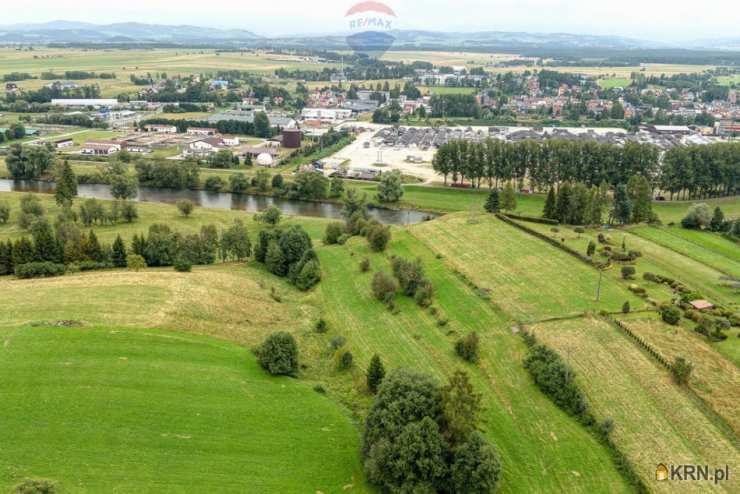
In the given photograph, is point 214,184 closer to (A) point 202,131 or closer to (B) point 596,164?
(A) point 202,131

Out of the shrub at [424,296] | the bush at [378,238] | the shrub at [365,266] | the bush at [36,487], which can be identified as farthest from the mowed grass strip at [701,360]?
the bush at [36,487]

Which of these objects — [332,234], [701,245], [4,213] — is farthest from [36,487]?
[701,245]

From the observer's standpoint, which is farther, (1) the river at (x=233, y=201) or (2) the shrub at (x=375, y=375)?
(1) the river at (x=233, y=201)

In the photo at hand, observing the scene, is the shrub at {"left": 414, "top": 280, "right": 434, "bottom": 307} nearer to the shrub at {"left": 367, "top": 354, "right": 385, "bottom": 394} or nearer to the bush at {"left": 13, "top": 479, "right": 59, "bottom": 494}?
the shrub at {"left": 367, "top": 354, "right": 385, "bottom": 394}

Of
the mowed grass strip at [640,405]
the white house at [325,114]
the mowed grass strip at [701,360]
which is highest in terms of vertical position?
the white house at [325,114]

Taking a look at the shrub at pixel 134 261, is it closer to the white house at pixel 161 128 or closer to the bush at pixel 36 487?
the bush at pixel 36 487

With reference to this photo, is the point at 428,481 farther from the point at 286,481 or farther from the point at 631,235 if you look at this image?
the point at 631,235
